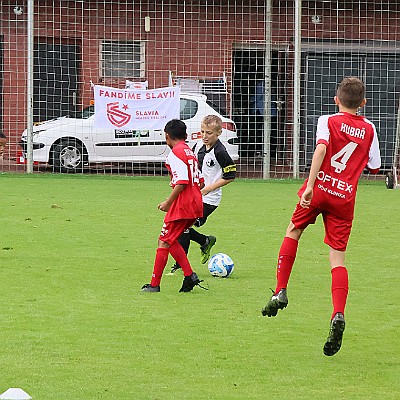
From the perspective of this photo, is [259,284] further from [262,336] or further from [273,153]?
[273,153]

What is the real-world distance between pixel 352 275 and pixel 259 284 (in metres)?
1.02

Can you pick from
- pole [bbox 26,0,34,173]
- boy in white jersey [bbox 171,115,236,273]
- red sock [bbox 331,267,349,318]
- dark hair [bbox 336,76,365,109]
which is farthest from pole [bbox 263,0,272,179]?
red sock [bbox 331,267,349,318]

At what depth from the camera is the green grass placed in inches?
221

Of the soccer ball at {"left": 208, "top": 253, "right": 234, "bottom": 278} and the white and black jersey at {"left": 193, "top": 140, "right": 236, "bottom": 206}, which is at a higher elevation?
the white and black jersey at {"left": 193, "top": 140, "right": 236, "bottom": 206}

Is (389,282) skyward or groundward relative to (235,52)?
groundward

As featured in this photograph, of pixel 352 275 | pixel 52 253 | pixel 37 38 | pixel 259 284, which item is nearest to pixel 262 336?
pixel 259 284

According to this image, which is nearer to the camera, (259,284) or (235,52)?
(259,284)

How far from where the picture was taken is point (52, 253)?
10461 millimetres

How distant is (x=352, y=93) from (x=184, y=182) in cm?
222

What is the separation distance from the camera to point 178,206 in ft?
28.1

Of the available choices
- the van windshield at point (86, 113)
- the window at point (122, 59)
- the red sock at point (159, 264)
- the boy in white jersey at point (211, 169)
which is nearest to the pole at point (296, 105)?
the window at point (122, 59)

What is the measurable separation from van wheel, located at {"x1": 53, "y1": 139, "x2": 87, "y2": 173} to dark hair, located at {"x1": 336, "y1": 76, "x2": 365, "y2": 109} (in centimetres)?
1594

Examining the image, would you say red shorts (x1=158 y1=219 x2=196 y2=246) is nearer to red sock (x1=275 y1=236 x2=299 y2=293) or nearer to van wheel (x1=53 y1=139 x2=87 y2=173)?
red sock (x1=275 y1=236 x2=299 y2=293)

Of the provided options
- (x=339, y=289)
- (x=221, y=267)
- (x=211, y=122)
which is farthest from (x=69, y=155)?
(x=339, y=289)
